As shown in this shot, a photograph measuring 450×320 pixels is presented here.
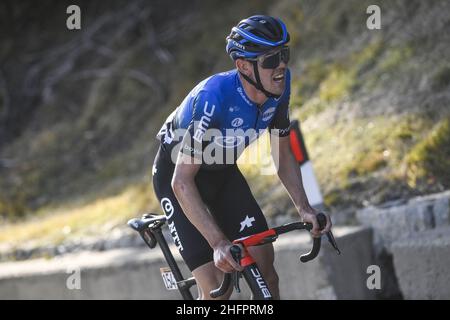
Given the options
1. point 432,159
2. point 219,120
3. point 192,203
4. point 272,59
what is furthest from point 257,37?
point 432,159

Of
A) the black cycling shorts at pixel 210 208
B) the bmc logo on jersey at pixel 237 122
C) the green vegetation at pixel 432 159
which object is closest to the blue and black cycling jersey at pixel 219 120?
the bmc logo on jersey at pixel 237 122

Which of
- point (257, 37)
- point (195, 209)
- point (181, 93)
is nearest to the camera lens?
point (195, 209)

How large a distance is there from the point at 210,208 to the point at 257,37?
1.16m

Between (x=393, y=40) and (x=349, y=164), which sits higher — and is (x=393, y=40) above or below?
above

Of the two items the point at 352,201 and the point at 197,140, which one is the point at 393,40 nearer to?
the point at 352,201

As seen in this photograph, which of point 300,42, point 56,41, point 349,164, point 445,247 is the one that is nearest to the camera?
point 445,247

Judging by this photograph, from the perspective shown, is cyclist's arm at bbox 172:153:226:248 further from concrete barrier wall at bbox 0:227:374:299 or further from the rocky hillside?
the rocky hillside

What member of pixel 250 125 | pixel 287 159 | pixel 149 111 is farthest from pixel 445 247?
pixel 149 111

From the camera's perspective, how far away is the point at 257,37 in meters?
3.99

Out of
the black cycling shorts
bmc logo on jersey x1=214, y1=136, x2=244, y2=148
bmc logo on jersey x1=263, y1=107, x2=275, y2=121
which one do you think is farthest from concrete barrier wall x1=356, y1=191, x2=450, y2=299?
bmc logo on jersey x1=214, y1=136, x2=244, y2=148

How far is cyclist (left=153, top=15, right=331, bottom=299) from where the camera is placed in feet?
13.0

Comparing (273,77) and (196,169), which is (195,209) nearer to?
(196,169)
